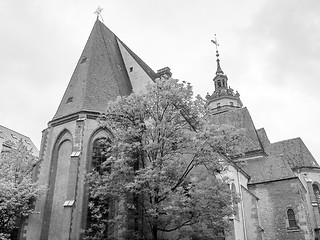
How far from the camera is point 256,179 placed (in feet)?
84.2

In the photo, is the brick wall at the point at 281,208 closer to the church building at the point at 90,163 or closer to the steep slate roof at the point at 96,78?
the church building at the point at 90,163

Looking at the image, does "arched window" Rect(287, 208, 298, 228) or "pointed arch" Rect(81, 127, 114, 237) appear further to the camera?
"arched window" Rect(287, 208, 298, 228)

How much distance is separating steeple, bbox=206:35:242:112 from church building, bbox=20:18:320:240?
2050 cm

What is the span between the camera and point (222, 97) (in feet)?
174

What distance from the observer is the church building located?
1653cm

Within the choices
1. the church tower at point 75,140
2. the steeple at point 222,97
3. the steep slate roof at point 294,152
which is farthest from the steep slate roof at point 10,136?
the steep slate roof at point 294,152

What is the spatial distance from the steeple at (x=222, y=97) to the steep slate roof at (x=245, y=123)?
18898 millimetres

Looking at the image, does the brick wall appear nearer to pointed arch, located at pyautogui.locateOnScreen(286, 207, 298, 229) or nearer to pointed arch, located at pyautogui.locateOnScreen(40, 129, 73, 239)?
pointed arch, located at pyautogui.locateOnScreen(286, 207, 298, 229)

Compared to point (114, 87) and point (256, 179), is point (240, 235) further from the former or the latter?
point (114, 87)

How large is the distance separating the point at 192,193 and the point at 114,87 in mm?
11296

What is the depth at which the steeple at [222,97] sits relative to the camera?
52656mm

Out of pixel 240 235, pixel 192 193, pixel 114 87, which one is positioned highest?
pixel 114 87

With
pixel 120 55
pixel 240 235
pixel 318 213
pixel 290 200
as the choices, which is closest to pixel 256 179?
pixel 290 200

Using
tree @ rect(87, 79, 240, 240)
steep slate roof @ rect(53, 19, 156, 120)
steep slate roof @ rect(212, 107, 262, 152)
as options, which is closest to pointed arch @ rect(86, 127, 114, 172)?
steep slate roof @ rect(53, 19, 156, 120)
